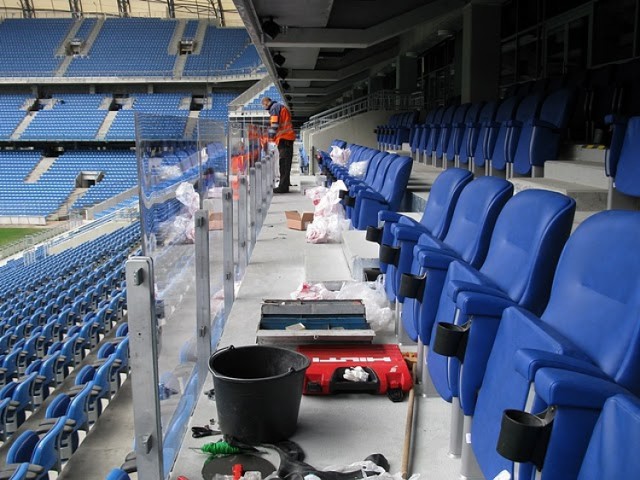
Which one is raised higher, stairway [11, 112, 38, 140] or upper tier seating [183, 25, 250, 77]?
upper tier seating [183, 25, 250, 77]

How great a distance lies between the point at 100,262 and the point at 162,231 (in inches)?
472

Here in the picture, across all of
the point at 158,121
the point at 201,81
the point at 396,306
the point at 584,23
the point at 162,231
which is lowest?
the point at 396,306

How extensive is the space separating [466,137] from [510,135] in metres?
1.11

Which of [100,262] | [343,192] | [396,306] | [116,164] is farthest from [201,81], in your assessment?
[396,306]

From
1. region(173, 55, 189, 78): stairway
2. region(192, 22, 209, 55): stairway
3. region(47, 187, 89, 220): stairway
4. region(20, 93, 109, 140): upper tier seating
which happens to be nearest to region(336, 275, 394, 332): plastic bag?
region(47, 187, 89, 220): stairway

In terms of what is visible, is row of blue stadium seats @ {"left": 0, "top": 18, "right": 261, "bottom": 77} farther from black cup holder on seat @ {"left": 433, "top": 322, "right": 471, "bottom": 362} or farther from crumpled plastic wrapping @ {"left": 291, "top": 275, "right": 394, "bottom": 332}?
black cup holder on seat @ {"left": 433, "top": 322, "right": 471, "bottom": 362}

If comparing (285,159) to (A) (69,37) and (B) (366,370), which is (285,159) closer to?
(B) (366,370)

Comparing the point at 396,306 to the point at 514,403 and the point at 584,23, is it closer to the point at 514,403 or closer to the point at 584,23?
the point at 514,403

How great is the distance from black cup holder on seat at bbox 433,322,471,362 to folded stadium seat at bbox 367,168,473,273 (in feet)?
3.44

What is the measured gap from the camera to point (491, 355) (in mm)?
1353

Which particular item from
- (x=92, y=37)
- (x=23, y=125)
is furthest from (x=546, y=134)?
(x=92, y=37)

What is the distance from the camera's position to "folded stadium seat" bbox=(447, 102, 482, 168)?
17.9 ft

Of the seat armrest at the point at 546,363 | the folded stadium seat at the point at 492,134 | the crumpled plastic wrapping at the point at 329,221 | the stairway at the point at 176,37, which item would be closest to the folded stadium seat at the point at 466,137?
the folded stadium seat at the point at 492,134

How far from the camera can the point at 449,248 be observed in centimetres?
218
